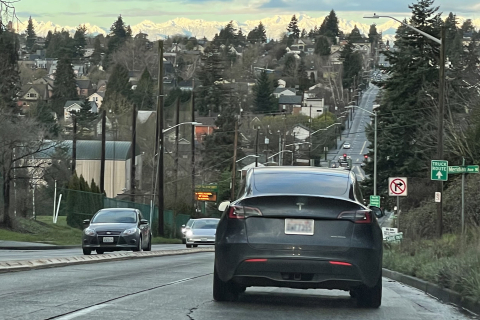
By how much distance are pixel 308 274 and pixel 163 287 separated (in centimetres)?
342

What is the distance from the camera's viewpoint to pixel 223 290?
11.7 m

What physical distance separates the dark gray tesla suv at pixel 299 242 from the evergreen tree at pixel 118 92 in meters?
124

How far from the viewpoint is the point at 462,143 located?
45.3 metres

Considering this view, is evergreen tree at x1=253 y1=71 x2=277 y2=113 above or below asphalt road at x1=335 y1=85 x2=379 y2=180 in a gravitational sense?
above

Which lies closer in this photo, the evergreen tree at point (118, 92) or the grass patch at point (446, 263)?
the grass patch at point (446, 263)

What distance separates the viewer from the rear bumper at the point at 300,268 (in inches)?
430

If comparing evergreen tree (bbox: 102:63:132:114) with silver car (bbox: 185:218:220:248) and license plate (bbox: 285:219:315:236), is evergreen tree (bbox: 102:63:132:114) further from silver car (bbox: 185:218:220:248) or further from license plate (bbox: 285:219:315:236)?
license plate (bbox: 285:219:315:236)

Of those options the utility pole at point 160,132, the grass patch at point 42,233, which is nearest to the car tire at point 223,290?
the grass patch at point 42,233

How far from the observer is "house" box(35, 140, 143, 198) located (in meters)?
90.0

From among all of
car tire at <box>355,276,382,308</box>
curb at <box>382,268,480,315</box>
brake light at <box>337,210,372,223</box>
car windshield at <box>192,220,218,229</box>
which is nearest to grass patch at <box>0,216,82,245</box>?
car windshield at <box>192,220,218,229</box>

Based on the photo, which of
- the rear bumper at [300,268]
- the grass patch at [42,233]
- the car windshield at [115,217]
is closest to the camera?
the rear bumper at [300,268]

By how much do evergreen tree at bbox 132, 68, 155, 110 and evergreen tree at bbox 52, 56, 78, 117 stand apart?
23963 mm

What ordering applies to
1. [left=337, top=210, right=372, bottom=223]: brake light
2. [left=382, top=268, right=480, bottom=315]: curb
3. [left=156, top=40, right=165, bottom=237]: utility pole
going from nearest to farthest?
[left=337, top=210, right=372, bottom=223]: brake light → [left=382, top=268, right=480, bottom=315]: curb → [left=156, top=40, right=165, bottom=237]: utility pole

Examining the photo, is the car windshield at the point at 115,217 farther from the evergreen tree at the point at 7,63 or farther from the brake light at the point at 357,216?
the brake light at the point at 357,216
